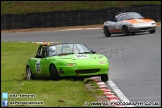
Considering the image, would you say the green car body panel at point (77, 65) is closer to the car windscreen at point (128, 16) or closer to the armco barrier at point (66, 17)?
the car windscreen at point (128, 16)

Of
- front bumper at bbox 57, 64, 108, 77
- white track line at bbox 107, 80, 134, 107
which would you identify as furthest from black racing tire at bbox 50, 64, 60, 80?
white track line at bbox 107, 80, 134, 107

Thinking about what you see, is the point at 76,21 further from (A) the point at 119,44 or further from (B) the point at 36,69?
(B) the point at 36,69

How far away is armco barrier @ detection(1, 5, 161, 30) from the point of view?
148 feet

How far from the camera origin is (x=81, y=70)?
13.1 m

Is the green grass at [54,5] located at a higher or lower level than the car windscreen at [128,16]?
higher

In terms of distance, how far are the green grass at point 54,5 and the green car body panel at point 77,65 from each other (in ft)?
129

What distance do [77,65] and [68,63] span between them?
237 millimetres

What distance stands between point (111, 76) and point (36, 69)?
2067 mm

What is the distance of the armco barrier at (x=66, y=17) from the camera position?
45125 mm

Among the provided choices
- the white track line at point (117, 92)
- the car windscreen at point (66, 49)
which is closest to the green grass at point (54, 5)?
the car windscreen at point (66, 49)

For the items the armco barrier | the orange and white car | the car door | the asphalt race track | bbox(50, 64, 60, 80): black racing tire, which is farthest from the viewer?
the armco barrier

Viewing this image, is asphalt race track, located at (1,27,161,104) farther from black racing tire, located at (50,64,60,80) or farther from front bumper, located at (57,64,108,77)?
black racing tire, located at (50,64,60,80)

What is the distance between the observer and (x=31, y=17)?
46.8 meters

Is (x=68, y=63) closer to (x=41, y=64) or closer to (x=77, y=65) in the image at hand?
(x=77, y=65)
